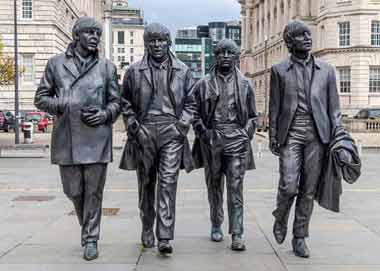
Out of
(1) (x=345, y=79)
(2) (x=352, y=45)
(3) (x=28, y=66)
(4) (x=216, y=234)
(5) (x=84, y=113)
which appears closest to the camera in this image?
(5) (x=84, y=113)

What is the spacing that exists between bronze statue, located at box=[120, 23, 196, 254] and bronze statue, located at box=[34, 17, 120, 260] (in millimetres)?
240

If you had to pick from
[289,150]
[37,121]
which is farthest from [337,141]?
[37,121]

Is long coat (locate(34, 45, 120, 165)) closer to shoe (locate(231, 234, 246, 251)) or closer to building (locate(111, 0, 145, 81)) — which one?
shoe (locate(231, 234, 246, 251))

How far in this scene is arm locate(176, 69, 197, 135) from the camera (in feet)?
23.0

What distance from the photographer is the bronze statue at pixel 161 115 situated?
7.01 metres

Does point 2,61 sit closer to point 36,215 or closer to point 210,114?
point 36,215

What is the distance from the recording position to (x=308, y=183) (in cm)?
704

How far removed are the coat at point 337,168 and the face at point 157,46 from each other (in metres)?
1.94

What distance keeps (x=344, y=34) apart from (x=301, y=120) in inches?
2317

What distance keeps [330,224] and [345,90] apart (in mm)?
54725

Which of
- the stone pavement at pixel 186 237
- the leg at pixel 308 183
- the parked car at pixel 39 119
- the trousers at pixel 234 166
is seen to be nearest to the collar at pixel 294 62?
the leg at pixel 308 183

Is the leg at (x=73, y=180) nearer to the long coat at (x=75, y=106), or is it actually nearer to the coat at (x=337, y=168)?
the long coat at (x=75, y=106)

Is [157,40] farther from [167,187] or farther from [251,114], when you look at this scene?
[167,187]

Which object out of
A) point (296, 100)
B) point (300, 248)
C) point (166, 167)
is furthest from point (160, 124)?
point (300, 248)
